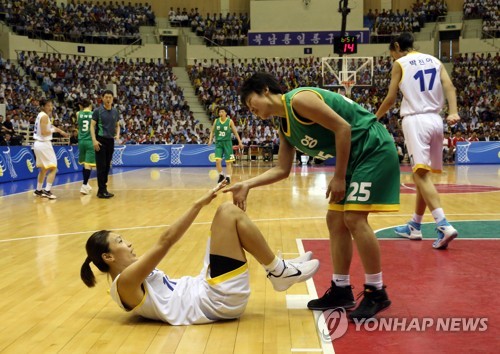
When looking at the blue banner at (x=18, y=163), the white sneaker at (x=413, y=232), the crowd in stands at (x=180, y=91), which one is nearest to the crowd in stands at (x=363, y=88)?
the crowd in stands at (x=180, y=91)

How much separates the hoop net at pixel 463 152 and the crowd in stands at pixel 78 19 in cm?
2015

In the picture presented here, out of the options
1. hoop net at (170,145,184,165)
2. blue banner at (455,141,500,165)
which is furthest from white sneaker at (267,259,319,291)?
blue banner at (455,141,500,165)

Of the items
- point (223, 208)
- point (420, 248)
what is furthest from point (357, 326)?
point (420, 248)

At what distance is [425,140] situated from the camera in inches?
223

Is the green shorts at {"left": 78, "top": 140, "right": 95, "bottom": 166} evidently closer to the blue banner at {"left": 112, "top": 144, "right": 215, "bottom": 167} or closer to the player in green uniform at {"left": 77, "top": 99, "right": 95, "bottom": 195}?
the player in green uniform at {"left": 77, "top": 99, "right": 95, "bottom": 195}

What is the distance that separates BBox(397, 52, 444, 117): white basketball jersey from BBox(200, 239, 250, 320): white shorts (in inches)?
126

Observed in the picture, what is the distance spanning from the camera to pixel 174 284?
3518 mm

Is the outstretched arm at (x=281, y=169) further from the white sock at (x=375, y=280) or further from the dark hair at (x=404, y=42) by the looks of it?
the dark hair at (x=404, y=42)

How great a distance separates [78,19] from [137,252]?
30.4 meters

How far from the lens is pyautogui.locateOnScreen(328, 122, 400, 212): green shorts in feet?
11.3

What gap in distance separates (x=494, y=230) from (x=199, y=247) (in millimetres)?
3401

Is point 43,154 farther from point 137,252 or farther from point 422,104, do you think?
point 422,104

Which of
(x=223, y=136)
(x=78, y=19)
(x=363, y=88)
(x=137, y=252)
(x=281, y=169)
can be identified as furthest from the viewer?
(x=78, y=19)

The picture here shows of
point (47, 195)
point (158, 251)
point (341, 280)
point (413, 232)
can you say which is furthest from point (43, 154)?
point (341, 280)
